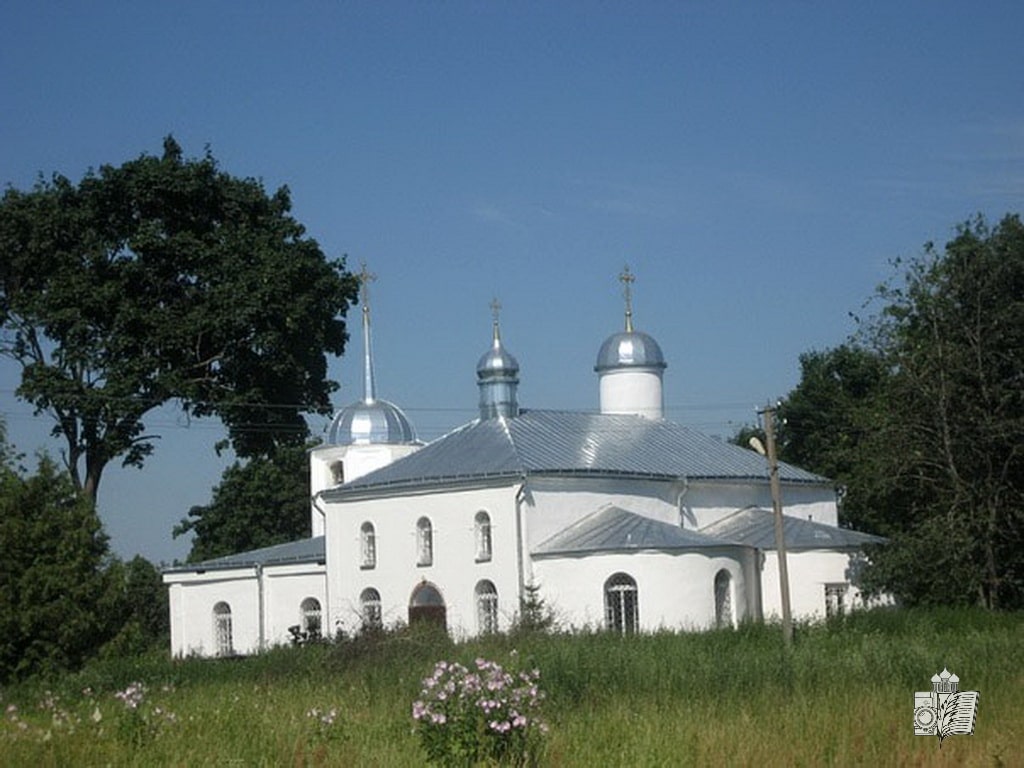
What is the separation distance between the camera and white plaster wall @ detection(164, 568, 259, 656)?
48875 millimetres

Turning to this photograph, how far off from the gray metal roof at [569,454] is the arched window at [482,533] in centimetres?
105

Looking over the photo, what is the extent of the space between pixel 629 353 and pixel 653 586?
40.0 feet

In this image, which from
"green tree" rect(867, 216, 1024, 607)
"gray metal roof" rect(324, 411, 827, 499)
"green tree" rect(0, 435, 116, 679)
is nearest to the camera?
"green tree" rect(0, 435, 116, 679)

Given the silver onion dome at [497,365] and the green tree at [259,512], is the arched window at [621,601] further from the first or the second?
the green tree at [259,512]

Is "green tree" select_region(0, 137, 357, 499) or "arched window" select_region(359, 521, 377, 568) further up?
"green tree" select_region(0, 137, 357, 499)

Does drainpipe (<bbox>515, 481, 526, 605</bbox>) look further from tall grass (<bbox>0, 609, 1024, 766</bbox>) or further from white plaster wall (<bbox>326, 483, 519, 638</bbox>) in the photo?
tall grass (<bbox>0, 609, 1024, 766</bbox>)

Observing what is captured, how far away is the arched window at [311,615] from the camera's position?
46.7m

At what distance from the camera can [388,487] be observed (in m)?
44.0

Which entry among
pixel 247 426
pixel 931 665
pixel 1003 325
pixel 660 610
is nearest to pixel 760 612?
pixel 660 610

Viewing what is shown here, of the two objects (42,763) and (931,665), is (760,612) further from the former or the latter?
(42,763)

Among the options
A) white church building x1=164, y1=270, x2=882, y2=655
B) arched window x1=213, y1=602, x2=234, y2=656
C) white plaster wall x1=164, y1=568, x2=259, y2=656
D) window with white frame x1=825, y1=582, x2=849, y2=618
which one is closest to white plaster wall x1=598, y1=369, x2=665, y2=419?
white church building x1=164, y1=270, x2=882, y2=655

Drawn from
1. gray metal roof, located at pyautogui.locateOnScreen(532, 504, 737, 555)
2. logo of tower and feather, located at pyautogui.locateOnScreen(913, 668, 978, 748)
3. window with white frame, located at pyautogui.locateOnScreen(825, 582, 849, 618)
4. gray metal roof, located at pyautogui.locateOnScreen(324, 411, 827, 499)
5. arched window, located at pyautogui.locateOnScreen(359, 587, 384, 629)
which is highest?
gray metal roof, located at pyautogui.locateOnScreen(324, 411, 827, 499)

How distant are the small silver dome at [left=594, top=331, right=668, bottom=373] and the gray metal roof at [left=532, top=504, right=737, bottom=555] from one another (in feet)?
28.4

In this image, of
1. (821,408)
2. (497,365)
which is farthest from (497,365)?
(821,408)
